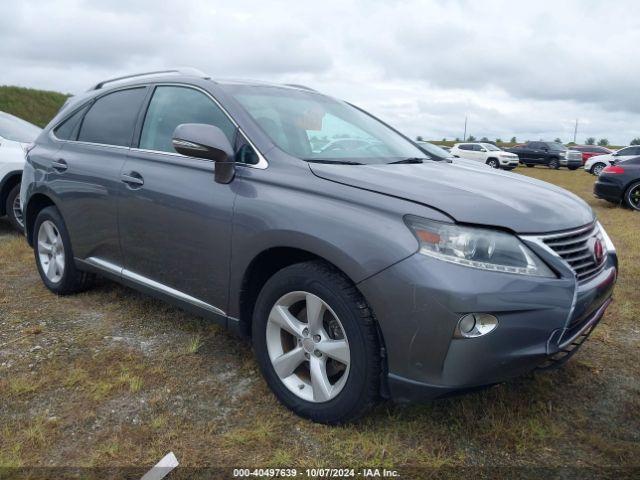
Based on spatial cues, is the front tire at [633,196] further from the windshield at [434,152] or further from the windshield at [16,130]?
the windshield at [16,130]

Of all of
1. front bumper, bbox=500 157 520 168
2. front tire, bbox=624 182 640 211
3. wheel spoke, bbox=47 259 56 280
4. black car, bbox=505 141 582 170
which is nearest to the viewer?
wheel spoke, bbox=47 259 56 280

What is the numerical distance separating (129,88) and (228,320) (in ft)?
6.02

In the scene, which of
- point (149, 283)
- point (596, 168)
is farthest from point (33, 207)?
point (596, 168)

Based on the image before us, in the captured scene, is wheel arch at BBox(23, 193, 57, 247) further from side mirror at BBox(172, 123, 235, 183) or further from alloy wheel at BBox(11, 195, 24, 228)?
alloy wheel at BBox(11, 195, 24, 228)

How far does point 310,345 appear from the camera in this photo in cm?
248

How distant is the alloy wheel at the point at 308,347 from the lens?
2393 mm

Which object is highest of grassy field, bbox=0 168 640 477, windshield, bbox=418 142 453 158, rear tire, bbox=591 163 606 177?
windshield, bbox=418 142 453 158

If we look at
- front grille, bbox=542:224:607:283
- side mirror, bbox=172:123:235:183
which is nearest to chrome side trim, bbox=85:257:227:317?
side mirror, bbox=172:123:235:183

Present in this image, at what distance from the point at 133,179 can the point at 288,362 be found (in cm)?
150

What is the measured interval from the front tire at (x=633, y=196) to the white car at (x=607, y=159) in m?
14.4

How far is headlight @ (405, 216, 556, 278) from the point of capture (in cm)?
209

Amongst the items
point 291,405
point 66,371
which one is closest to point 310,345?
point 291,405

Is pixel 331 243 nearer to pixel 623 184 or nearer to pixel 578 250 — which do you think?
pixel 578 250

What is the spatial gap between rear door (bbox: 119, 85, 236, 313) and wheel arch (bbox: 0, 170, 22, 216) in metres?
3.70
